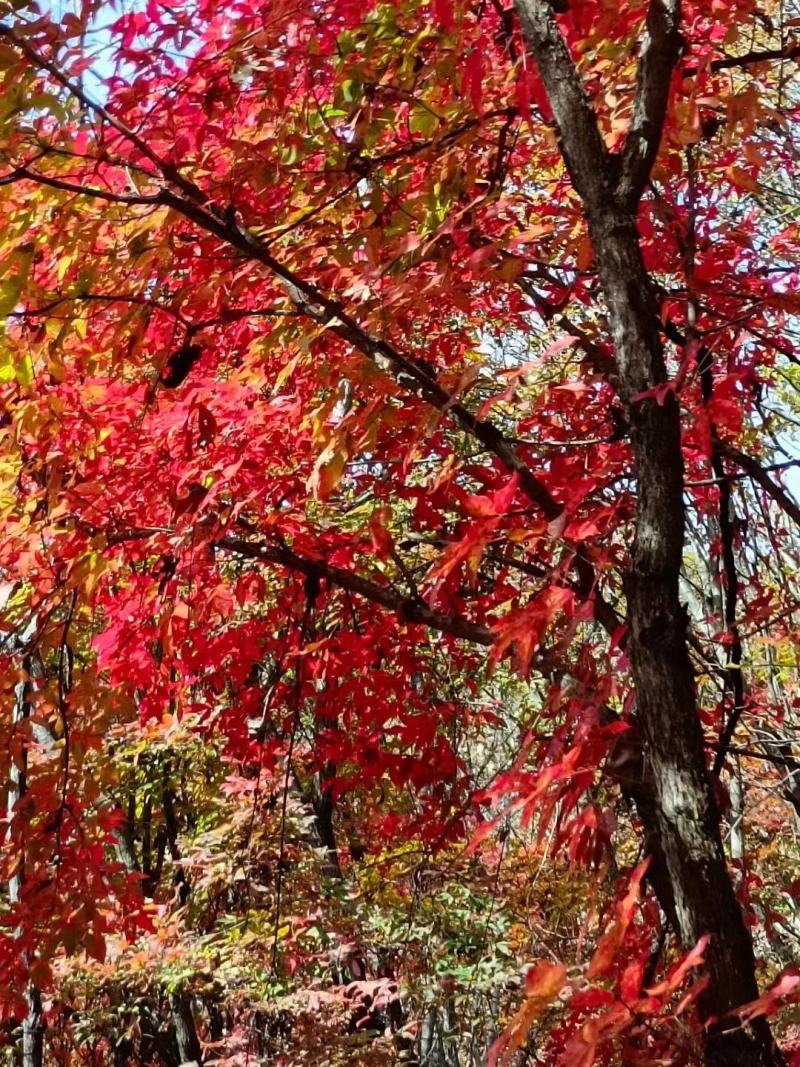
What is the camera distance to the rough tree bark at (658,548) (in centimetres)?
148

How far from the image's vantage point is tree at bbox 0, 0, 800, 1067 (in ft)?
5.22

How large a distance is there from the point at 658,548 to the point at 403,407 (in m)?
1.51

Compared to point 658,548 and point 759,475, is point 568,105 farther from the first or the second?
point 759,475

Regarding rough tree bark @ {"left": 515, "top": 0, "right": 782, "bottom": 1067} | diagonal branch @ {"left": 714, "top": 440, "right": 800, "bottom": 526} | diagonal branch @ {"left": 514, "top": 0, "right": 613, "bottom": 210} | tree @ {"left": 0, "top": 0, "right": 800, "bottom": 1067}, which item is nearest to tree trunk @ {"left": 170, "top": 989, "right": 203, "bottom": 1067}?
tree @ {"left": 0, "top": 0, "right": 800, "bottom": 1067}

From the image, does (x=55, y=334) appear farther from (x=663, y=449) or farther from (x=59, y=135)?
(x=663, y=449)

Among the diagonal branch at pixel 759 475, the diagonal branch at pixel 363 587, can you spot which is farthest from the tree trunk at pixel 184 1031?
the diagonal branch at pixel 759 475

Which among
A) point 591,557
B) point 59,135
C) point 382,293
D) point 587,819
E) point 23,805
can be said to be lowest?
point 587,819

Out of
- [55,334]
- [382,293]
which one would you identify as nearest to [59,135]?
[55,334]

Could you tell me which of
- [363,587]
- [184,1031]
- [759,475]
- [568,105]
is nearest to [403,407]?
[363,587]

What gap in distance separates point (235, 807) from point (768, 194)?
4.71 meters

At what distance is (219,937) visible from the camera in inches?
226

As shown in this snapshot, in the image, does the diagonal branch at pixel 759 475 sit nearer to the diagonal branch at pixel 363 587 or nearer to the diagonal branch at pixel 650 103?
the diagonal branch at pixel 363 587

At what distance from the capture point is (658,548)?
155 cm

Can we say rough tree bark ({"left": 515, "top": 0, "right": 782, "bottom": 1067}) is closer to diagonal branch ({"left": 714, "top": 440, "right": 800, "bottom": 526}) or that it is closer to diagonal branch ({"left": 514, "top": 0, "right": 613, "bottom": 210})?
diagonal branch ({"left": 514, "top": 0, "right": 613, "bottom": 210})
